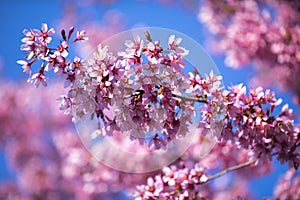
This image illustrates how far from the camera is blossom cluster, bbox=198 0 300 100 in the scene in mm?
5559

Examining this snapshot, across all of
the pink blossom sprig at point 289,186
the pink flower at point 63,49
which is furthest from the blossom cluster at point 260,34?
the pink flower at point 63,49

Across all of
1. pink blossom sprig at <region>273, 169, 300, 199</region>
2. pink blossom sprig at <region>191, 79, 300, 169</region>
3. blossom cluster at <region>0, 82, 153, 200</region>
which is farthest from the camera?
blossom cluster at <region>0, 82, 153, 200</region>

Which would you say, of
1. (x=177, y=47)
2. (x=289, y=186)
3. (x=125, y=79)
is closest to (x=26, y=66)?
(x=125, y=79)

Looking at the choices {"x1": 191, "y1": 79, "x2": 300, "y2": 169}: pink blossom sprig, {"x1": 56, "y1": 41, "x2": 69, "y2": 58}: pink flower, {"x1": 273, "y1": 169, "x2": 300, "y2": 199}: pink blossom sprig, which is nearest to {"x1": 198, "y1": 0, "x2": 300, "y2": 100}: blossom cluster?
{"x1": 273, "y1": 169, "x2": 300, "y2": 199}: pink blossom sprig

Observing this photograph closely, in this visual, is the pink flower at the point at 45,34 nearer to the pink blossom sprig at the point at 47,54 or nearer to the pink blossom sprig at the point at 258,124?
the pink blossom sprig at the point at 47,54

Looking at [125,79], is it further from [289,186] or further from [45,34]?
[289,186]

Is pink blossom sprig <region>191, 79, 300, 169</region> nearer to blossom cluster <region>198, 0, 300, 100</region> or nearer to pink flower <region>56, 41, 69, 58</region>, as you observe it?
pink flower <region>56, 41, 69, 58</region>

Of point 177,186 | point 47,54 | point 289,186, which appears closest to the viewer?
point 47,54

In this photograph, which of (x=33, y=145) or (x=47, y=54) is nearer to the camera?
(x=47, y=54)

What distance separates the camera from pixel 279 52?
5.54 m

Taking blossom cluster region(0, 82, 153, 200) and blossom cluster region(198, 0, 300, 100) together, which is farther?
blossom cluster region(0, 82, 153, 200)

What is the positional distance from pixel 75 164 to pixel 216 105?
340cm

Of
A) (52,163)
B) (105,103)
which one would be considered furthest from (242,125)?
(52,163)

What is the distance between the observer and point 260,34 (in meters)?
6.12
